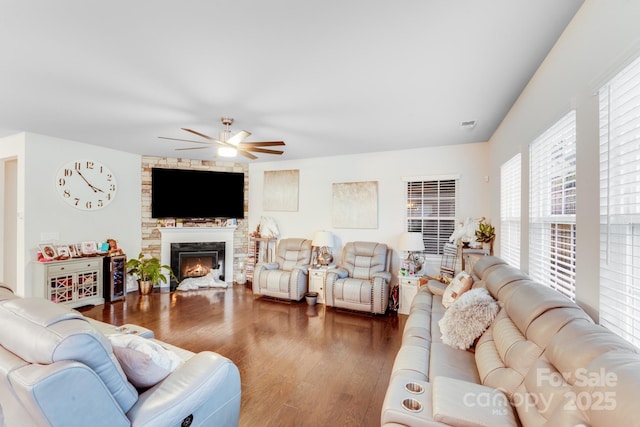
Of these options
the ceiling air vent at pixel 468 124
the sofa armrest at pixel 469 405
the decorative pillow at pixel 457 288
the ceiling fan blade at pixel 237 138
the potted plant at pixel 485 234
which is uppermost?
the ceiling air vent at pixel 468 124

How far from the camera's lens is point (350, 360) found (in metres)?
2.74

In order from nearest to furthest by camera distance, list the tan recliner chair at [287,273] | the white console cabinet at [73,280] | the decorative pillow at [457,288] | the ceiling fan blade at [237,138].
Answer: the decorative pillow at [457,288], the ceiling fan blade at [237,138], the white console cabinet at [73,280], the tan recliner chair at [287,273]

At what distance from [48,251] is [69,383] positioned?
4338mm

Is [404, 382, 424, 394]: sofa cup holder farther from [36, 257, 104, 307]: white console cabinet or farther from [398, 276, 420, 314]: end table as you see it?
[36, 257, 104, 307]: white console cabinet

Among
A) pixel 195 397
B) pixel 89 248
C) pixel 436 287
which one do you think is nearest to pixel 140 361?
pixel 195 397

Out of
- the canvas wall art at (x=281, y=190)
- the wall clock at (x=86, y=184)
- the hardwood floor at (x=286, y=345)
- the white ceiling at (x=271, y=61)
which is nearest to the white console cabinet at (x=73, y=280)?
the hardwood floor at (x=286, y=345)

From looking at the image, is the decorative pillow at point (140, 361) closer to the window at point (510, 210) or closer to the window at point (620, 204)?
the window at point (620, 204)

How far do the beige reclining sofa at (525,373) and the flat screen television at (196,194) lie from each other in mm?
4677

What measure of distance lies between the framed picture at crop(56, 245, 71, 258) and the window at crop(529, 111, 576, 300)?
5.99 metres

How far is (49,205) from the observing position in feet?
13.3

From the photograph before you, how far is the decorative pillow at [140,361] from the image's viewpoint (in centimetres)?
127

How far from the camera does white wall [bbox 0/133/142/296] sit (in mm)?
3844

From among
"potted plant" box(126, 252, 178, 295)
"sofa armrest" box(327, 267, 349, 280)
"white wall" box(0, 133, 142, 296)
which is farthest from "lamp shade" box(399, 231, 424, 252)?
"white wall" box(0, 133, 142, 296)

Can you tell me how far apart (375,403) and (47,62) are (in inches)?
145
